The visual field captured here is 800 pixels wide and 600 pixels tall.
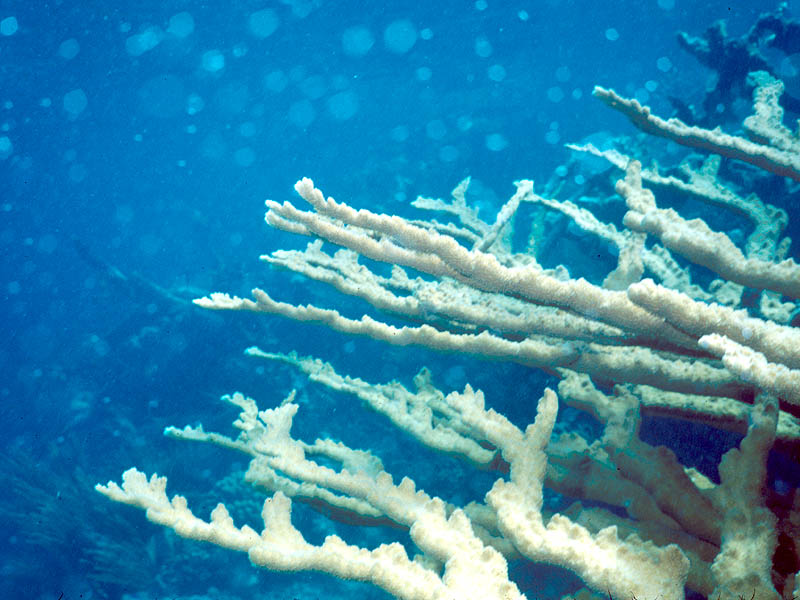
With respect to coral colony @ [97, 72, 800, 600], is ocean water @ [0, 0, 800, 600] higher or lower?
higher

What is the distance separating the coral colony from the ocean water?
490mm

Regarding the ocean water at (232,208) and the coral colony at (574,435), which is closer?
the coral colony at (574,435)

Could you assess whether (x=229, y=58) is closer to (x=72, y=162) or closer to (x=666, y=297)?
(x=72, y=162)

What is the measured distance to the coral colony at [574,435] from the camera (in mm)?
1338

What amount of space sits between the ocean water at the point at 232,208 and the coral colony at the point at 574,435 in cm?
49

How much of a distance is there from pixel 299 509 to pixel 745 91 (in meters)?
8.37

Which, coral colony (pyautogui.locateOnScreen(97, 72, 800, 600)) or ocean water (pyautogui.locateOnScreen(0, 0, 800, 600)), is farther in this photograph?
ocean water (pyautogui.locateOnScreen(0, 0, 800, 600))

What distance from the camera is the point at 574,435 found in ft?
8.25

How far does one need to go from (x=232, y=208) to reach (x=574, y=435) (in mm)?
40831

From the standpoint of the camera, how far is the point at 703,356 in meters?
1.78

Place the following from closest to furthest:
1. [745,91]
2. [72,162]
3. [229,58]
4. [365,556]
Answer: [365,556] < [745,91] < [229,58] < [72,162]

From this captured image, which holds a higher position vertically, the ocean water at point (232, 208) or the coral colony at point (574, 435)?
the ocean water at point (232, 208)

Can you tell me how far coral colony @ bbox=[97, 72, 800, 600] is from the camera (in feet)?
4.39

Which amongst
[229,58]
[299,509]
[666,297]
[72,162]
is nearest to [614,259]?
[666,297]
